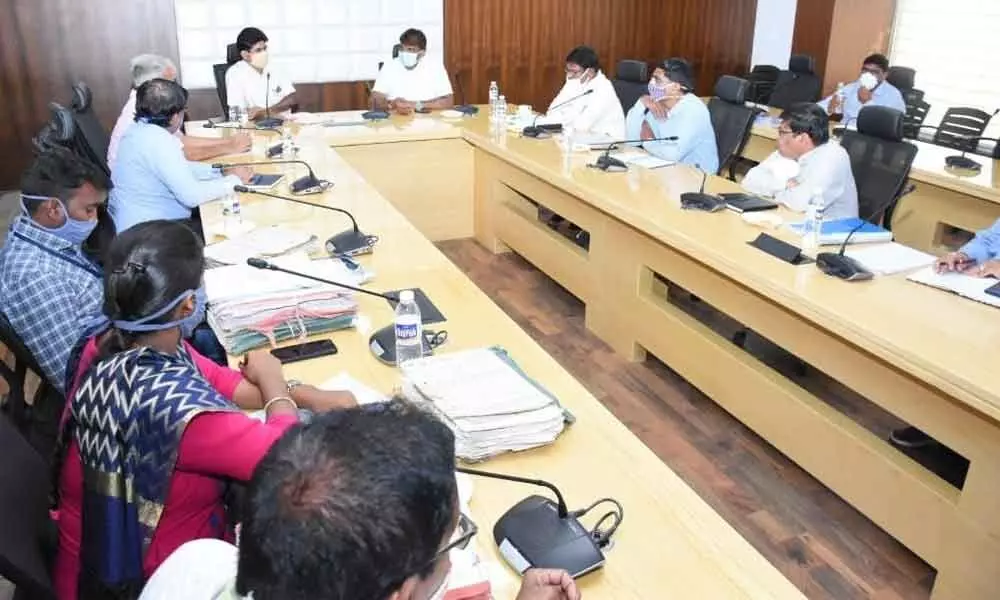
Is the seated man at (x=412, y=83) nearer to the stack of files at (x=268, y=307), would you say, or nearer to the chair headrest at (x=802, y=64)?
the chair headrest at (x=802, y=64)

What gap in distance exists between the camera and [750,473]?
2566mm

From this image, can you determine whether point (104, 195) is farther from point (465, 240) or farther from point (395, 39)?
point (395, 39)

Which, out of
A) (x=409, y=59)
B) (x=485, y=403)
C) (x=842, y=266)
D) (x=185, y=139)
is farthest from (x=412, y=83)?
(x=485, y=403)

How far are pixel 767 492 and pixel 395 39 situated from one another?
488cm

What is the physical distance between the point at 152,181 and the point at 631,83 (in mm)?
3281

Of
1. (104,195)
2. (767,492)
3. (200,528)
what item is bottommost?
(767,492)

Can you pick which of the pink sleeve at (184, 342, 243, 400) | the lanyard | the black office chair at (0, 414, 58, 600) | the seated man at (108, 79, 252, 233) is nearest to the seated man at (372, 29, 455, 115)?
the seated man at (108, 79, 252, 233)

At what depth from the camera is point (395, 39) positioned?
627 cm

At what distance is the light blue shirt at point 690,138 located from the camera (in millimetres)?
3904

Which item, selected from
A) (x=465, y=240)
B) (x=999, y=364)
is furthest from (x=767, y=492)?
(x=465, y=240)

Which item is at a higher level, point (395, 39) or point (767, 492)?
point (395, 39)

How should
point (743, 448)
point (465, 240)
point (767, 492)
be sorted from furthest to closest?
point (465, 240)
point (743, 448)
point (767, 492)

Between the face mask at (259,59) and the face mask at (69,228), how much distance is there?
2738mm

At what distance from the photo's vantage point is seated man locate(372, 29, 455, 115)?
510 cm
